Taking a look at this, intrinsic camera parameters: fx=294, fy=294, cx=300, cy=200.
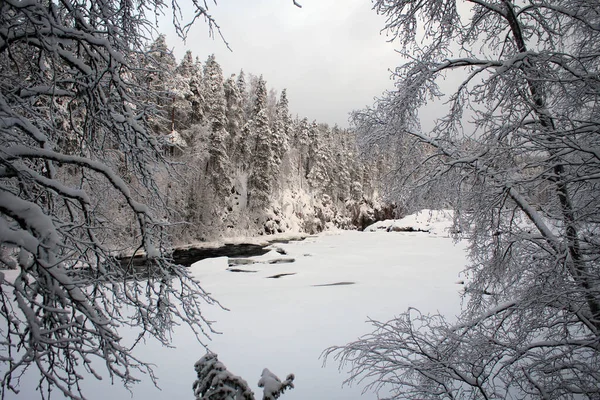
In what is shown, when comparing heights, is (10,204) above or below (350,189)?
below

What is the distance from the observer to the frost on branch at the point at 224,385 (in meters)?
2.50

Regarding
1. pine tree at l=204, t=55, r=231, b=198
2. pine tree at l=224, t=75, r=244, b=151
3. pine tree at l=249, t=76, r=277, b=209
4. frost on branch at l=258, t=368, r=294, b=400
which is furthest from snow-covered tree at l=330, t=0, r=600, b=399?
pine tree at l=224, t=75, r=244, b=151

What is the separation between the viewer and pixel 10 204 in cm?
214

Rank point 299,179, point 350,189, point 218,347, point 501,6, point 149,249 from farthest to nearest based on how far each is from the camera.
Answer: point 350,189, point 299,179, point 218,347, point 501,6, point 149,249

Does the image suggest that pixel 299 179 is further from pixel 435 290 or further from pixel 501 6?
pixel 501 6

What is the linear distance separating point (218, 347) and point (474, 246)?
4533 millimetres

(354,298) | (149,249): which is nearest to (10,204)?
(149,249)

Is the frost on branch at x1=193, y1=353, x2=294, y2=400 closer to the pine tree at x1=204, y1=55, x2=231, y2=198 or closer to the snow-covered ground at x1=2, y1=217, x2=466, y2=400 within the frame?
the snow-covered ground at x1=2, y1=217, x2=466, y2=400

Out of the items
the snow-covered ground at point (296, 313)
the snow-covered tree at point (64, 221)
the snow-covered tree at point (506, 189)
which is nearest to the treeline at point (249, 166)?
the snow-covered ground at point (296, 313)

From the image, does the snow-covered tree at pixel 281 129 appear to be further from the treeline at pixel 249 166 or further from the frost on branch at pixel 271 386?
the frost on branch at pixel 271 386

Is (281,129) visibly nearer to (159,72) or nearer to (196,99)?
(196,99)

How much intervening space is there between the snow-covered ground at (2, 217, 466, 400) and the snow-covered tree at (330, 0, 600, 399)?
138cm

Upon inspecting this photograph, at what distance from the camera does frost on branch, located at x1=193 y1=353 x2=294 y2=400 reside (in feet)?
8.21

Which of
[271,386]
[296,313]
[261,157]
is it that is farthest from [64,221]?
[261,157]
